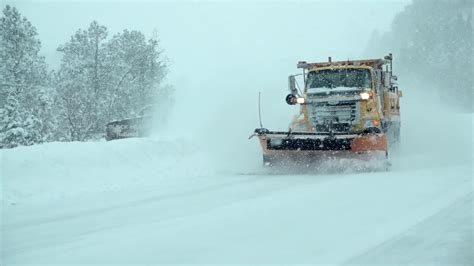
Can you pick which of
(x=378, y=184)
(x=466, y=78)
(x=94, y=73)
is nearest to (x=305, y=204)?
(x=378, y=184)

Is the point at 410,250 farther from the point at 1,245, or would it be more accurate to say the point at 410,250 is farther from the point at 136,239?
the point at 1,245

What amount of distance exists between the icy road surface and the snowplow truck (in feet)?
1.98

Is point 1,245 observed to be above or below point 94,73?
below

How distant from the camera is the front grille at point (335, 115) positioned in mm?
11047

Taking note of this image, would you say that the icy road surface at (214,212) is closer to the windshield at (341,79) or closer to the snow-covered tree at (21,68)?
the windshield at (341,79)

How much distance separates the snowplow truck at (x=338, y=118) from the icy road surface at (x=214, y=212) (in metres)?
0.60

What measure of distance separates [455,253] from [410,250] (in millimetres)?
355

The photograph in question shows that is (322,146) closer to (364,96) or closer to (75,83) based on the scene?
(364,96)

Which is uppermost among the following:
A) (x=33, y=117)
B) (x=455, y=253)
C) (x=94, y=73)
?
(x=94, y=73)

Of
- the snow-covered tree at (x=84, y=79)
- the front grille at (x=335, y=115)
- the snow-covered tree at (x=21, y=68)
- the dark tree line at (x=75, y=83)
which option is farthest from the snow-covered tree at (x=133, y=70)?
the front grille at (x=335, y=115)

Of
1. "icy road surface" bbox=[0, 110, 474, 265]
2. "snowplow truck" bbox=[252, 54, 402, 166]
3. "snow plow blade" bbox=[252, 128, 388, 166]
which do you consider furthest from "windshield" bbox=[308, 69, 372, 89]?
"icy road surface" bbox=[0, 110, 474, 265]

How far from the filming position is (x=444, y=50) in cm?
5700

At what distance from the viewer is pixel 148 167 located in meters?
9.81

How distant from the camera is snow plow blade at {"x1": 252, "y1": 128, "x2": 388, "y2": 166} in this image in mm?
9656
